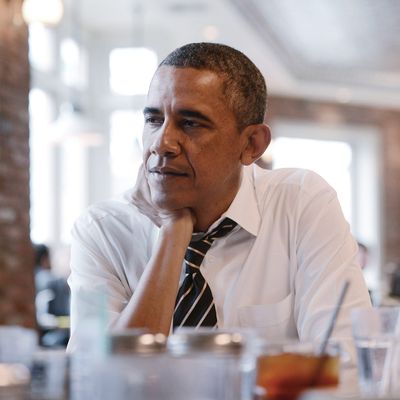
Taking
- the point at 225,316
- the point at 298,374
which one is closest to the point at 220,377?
the point at 298,374

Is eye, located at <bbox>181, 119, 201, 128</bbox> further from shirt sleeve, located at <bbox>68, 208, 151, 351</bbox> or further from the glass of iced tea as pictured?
the glass of iced tea

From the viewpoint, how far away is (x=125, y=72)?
40.0ft

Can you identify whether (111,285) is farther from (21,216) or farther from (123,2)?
(123,2)

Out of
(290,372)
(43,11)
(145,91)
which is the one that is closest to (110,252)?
(290,372)

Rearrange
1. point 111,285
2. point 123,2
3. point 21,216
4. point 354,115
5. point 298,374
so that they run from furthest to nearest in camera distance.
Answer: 1. point 354,115
2. point 123,2
3. point 21,216
4. point 111,285
5. point 298,374

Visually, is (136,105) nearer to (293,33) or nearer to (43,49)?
(43,49)

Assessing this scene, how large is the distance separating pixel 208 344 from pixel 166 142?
97 centimetres

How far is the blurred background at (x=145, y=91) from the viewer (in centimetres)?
731

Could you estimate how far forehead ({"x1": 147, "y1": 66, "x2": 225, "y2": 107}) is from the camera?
1857 millimetres

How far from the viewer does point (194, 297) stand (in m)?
1.95

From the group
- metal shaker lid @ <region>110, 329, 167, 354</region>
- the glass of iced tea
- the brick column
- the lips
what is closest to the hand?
the lips

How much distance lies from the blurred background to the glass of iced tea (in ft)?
17.7

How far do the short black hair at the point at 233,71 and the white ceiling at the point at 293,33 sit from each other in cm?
711

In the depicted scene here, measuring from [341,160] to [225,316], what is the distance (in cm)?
1328
